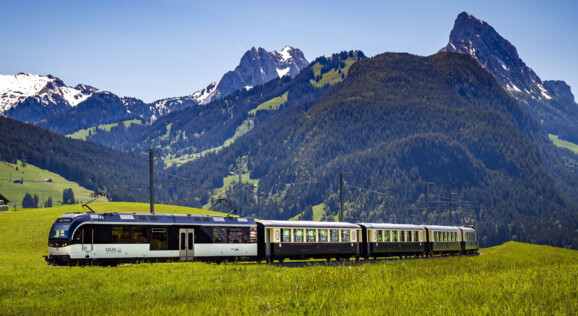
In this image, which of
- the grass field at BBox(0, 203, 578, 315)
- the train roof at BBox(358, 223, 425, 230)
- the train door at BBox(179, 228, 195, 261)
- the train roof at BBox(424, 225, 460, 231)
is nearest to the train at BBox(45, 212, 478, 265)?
the train door at BBox(179, 228, 195, 261)

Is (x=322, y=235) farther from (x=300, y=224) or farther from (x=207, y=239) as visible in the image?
(x=207, y=239)

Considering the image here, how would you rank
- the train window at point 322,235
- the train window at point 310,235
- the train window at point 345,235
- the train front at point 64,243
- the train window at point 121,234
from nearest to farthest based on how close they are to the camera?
1. the train front at point 64,243
2. the train window at point 121,234
3. the train window at point 310,235
4. the train window at point 322,235
5. the train window at point 345,235

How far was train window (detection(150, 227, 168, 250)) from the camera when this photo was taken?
44375mm

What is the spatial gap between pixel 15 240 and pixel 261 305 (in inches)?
2227

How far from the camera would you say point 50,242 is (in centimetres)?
4131

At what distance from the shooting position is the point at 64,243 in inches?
1587

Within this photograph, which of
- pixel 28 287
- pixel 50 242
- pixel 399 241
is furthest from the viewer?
pixel 399 241

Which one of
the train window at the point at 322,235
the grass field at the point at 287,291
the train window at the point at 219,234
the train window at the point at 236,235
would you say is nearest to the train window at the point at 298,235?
the train window at the point at 322,235

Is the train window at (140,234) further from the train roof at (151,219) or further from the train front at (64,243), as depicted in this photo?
the train front at (64,243)

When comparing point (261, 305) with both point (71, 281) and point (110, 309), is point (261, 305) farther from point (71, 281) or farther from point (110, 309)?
point (71, 281)

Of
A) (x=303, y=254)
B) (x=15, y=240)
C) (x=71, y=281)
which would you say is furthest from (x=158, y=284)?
(x=15, y=240)

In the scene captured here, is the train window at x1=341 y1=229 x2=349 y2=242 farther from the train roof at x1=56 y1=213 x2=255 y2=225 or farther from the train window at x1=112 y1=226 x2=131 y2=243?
the train window at x1=112 y1=226 x2=131 y2=243

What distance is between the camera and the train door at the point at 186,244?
45938mm


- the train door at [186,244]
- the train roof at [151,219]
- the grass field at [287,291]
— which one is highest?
the train roof at [151,219]
